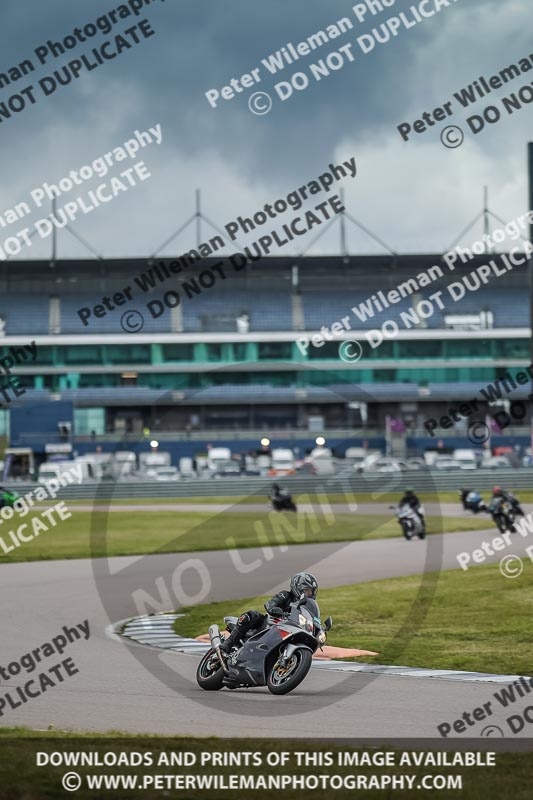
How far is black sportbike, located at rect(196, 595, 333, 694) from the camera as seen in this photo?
35.4ft

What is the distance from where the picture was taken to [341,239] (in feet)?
299

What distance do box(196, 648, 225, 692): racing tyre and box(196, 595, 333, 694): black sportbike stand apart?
121 millimetres

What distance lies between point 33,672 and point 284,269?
3178 inches

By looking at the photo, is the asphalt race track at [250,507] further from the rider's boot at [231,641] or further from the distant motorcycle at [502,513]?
the rider's boot at [231,641]

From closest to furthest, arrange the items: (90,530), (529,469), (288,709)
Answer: (288,709), (90,530), (529,469)

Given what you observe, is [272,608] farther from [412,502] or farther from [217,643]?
[412,502]

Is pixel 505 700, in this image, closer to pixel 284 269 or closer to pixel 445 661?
pixel 445 661

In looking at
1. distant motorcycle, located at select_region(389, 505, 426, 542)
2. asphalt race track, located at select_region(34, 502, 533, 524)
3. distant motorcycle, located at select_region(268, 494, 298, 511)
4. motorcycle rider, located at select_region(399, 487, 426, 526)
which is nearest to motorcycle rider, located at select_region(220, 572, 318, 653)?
motorcycle rider, located at select_region(399, 487, 426, 526)

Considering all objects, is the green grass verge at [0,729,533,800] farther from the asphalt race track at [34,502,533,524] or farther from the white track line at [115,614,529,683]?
the asphalt race track at [34,502,533,524]

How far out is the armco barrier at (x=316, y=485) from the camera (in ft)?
181

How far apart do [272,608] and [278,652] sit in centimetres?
41

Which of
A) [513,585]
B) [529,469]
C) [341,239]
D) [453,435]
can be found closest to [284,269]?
[341,239]

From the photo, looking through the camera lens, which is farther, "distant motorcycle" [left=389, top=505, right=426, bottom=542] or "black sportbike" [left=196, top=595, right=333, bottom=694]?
"distant motorcycle" [left=389, top=505, right=426, bottom=542]

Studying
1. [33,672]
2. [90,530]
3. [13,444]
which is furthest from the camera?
[13,444]
